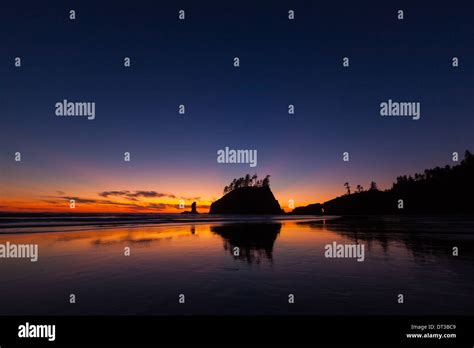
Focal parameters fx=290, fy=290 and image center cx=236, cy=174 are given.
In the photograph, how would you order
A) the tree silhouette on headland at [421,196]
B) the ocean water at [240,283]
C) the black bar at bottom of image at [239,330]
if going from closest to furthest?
the black bar at bottom of image at [239,330]
the ocean water at [240,283]
the tree silhouette on headland at [421,196]

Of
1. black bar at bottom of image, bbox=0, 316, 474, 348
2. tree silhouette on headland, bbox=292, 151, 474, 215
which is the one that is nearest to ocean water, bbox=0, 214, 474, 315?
black bar at bottom of image, bbox=0, 316, 474, 348

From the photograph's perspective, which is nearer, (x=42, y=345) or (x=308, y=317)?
(x=42, y=345)

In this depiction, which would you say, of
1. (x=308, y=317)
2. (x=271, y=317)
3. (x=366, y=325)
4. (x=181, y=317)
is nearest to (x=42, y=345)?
(x=181, y=317)

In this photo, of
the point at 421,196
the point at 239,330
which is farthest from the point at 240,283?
the point at 421,196

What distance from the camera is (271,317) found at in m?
6.89

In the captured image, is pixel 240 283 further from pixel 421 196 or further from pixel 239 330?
pixel 421 196

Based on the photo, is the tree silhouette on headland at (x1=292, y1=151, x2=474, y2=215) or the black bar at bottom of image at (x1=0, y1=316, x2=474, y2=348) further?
the tree silhouette on headland at (x1=292, y1=151, x2=474, y2=215)

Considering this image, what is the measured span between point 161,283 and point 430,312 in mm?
7842

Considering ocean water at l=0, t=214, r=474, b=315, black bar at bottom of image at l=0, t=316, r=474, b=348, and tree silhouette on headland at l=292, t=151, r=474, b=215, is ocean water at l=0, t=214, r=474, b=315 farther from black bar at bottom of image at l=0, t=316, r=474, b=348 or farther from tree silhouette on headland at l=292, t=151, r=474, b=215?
tree silhouette on headland at l=292, t=151, r=474, b=215

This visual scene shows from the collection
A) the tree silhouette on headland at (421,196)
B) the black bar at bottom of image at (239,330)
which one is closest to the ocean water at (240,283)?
the black bar at bottom of image at (239,330)

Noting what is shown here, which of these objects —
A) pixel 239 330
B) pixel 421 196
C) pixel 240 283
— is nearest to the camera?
pixel 239 330

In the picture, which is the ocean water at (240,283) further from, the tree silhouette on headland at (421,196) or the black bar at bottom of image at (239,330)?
the tree silhouette on headland at (421,196)

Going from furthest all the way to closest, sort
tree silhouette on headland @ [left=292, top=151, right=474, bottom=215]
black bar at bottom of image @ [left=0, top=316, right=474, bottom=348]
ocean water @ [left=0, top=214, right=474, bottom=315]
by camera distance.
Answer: tree silhouette on headland @ [left=292, top=151, right=474, bottom=215], ocean water @ [left=0, top=214, right=474, bottom=315], black bar at bottom of image @ [left=0, top=316, right=474, bottom=348]

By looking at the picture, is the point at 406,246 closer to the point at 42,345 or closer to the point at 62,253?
the point at 42,345
